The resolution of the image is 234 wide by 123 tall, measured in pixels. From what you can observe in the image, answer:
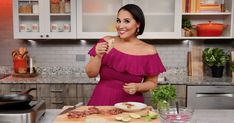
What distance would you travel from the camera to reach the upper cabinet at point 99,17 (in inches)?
147

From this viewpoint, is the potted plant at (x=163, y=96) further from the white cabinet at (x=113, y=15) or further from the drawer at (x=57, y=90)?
the white cabinet at (x=113, y=15)

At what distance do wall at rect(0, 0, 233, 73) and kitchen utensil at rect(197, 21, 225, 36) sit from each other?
285 mm

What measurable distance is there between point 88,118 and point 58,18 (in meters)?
2.43

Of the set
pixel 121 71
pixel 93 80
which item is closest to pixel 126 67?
pixel 121 71

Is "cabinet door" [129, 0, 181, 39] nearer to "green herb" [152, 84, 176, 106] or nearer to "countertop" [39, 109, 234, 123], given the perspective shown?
"countertop" [39, 109, 234, 123]

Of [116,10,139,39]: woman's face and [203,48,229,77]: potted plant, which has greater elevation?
[116,10,139,39]: woman's face

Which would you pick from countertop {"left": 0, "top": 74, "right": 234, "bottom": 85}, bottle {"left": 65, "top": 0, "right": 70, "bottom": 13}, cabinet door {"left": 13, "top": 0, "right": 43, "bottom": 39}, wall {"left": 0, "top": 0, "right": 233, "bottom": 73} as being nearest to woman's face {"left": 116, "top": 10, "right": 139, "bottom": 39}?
countertop {"left": 0, "top": 74, "right": 234, "bottom": 85}

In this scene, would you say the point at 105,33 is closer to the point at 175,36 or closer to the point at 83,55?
the point at 83,55

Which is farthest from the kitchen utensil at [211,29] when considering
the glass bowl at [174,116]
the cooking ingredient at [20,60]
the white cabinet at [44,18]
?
the glass bowl at [174,116]

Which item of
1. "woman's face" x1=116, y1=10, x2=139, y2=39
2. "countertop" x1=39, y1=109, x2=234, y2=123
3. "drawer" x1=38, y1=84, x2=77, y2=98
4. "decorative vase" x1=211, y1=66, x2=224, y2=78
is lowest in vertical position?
"drawer" x1=38, y1=84, x2=77, y2=98

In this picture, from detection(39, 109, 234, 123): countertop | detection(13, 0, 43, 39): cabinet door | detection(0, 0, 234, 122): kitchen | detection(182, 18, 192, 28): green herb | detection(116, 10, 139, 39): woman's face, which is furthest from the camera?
detection(0, 0, 234, 122): kitchen

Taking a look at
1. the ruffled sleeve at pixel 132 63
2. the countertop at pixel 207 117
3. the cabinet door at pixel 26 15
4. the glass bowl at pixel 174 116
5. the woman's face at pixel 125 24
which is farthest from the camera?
the cabinet door at pixel 26 15

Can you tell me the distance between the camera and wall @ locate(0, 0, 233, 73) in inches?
160

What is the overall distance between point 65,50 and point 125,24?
6.98 ft
